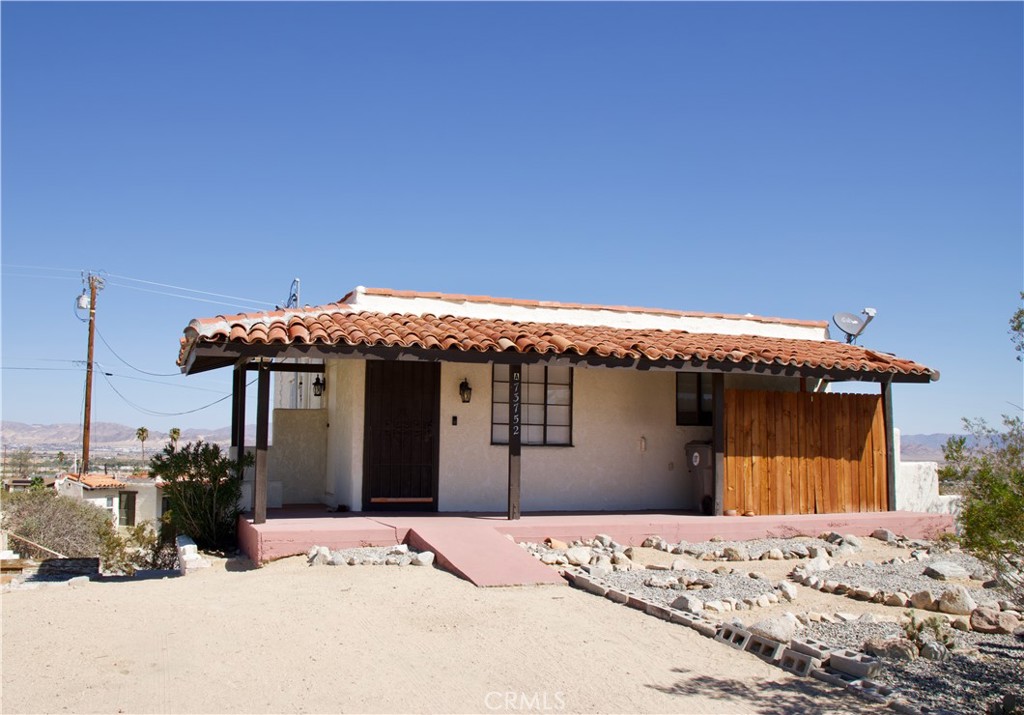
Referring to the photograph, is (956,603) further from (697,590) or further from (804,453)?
(804,453)

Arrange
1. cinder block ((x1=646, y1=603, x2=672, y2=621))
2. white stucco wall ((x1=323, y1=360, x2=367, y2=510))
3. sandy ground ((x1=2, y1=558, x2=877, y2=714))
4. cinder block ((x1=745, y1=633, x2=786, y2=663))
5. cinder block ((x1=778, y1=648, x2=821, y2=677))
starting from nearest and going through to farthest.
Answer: sandy ground ((x1=2, y1=558, x2=877, y2=714)), cinder block ((x1=778, y1=648, x2=821, y2=677)), cinder block ((x1=745, y1=633, x2=786, y2=663)), cinder block ((x1=646, y1=603, x2=672, y2=621)), white stucco wall ((x1=323, y1=360, x2=367, y2=510))

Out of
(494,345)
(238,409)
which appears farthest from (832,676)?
(238,409)

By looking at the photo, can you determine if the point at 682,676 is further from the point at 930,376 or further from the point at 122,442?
the point at 122,442

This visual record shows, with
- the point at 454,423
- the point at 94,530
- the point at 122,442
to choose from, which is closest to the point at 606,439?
the point at 454,423

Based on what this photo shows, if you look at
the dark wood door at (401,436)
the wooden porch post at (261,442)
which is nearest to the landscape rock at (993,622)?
the dark wood door at (401,436)

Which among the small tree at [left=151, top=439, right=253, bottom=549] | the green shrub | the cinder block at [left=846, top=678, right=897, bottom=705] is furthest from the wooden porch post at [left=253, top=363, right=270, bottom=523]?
the green shrub

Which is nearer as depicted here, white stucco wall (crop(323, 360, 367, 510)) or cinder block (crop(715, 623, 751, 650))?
cinder block (crop(715, 623, 751, 650))

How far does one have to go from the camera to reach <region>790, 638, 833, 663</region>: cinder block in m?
5.86

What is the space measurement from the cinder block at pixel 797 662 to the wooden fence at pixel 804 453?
6.90m

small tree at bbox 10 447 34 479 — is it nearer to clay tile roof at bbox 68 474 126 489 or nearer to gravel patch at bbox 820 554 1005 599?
clay tile roof at bbox 68 474 126 489

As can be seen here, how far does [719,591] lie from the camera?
8.53 meters

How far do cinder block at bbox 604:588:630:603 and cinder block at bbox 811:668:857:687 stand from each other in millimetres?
2328

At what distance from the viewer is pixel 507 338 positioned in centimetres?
1157

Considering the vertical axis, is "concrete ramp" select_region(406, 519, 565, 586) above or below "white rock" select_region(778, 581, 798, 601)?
above
